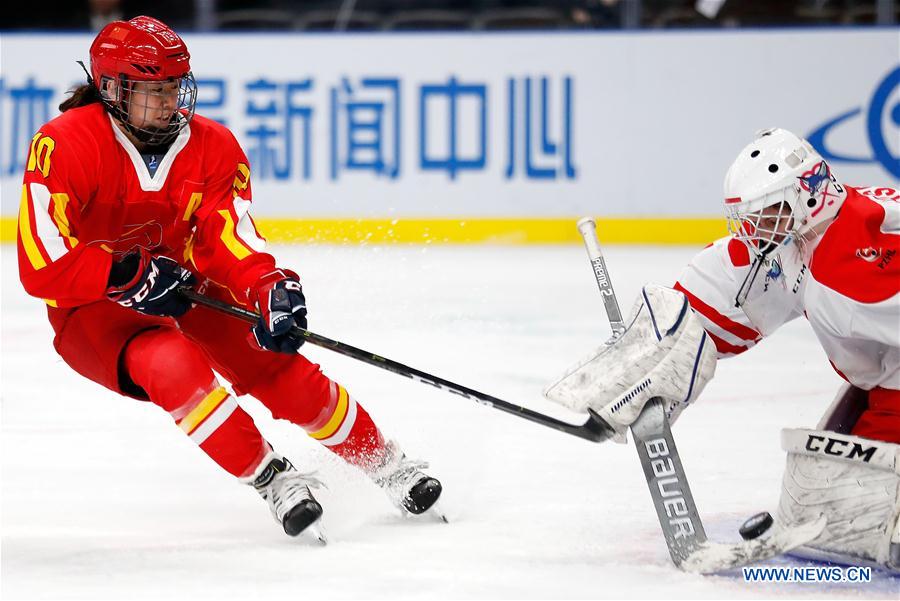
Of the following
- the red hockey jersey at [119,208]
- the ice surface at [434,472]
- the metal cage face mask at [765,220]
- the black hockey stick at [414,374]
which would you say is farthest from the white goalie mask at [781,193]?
the red hockey jersey at [119,208]

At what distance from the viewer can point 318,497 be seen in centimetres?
275

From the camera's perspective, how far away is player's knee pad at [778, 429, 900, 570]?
2168 mm

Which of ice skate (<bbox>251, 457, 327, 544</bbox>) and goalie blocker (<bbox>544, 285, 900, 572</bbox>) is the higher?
goalie blocker (<bbox>544, 285, 900, 572</bbox>)

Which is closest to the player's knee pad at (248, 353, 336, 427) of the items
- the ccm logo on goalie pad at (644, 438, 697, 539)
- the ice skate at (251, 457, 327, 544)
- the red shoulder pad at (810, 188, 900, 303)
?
the ice skate at (251, 457, 327, 544)

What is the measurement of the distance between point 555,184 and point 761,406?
9.91ft

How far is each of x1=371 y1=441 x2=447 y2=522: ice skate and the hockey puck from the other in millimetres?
587

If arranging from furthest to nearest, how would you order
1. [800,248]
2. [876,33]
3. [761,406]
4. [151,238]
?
[876,33] → [761,406] → [151,238] → [800,248]

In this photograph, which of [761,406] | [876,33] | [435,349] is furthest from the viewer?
[876,33]

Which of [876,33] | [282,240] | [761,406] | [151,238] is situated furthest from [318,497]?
[876,33]

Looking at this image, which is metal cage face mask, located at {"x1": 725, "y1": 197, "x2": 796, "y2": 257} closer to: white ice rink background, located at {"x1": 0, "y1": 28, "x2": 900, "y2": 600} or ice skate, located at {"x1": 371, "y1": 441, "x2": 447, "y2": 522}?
white ice rink background, located at {"x1": 0, "y1": 28, "x2": 900, "y2": 600}

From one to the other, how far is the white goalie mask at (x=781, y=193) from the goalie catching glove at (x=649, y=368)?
0.59 ft

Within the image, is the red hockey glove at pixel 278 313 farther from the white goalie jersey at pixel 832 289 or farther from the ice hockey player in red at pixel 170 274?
the white goalie jersey at pixel 832 289

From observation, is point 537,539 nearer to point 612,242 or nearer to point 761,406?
point 761,406

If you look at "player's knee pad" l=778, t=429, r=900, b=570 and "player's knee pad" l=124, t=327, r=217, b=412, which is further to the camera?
"player's knee pad" l=124, t=327, r=217, b=412
